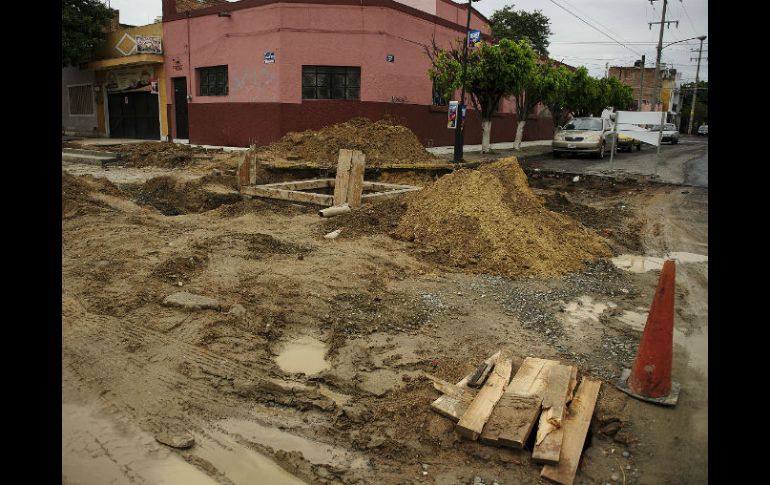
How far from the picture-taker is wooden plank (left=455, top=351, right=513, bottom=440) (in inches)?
125

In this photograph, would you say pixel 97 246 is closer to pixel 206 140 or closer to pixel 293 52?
pixel 293 52

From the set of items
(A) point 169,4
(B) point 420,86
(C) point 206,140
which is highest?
(A) point 169,4

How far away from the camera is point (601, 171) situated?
59.5 feet

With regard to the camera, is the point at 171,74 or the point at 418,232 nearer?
the point at 418,232

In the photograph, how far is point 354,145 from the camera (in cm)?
1645

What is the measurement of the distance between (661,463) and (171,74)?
963 inches

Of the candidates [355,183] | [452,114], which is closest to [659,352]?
[355,183]

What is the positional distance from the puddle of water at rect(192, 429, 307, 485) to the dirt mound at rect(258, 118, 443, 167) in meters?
12.6

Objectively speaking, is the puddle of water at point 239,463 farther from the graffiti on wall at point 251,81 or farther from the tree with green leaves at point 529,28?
the tree with green leaves at point 529,28

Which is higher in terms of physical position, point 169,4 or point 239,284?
point 169,4

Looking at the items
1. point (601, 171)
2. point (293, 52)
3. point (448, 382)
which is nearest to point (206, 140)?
point (293, 52)

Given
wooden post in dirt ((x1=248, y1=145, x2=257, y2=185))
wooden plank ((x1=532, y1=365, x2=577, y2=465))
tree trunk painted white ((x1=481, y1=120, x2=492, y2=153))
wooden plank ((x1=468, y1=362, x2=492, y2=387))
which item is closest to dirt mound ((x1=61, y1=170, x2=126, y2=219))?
wooden post in dirt ((x1=248, y1=145, x2=257, y2=185))

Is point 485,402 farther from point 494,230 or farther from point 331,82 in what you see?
point 331,82

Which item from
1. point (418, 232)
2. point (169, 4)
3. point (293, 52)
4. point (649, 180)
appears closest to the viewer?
point (418, 232)
